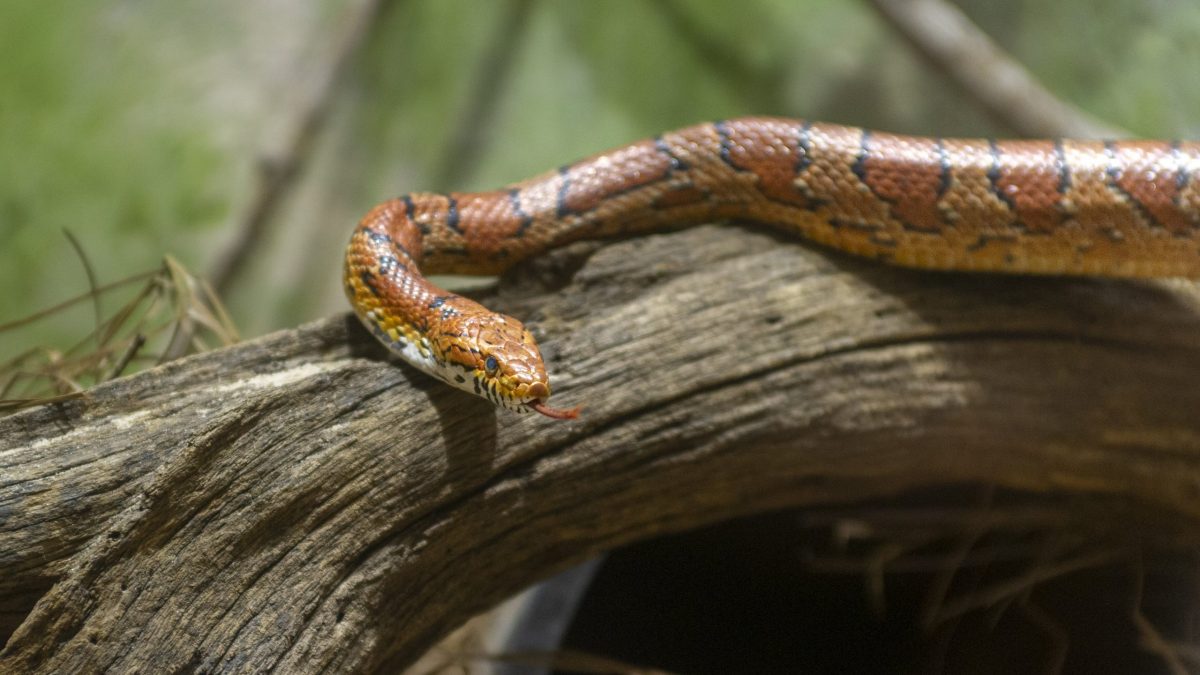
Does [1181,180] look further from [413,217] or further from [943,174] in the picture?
[413,217]

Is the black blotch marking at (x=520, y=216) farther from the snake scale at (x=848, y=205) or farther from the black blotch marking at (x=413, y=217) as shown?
the black blotch marking at (x=413, y=217)

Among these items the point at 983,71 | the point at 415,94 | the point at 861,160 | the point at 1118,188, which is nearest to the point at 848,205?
the point at 861,160

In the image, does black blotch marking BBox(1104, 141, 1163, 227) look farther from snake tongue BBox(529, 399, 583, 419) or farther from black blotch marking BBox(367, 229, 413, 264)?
black blotch marking BBox(367, 229, 413, 264)

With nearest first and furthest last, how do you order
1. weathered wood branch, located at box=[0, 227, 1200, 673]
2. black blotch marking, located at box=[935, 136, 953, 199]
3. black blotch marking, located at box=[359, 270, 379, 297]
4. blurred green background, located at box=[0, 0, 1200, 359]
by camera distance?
weathered wood branch, located at box=[0, 227, 1200, 673] → black blotch marking, located at box=[359, 270, 379, 297] → black blotch marking, located at box=[935, 136, 953, 199] → blurred green background, located at box=[0, 0, 1200, 359]

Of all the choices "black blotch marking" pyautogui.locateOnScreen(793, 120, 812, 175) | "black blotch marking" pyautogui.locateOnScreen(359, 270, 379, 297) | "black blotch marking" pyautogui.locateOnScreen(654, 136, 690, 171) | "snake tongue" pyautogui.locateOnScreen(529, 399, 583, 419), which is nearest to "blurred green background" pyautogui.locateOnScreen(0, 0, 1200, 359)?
"black blotch marking" pyautogui.locateOnScreen(654, 136, 690, 171)

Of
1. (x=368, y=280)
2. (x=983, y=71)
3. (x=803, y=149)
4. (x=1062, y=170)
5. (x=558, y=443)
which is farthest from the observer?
(x=983, y=71)

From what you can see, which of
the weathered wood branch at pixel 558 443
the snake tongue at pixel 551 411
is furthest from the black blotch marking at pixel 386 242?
the snake tongue at pixel 551 411
